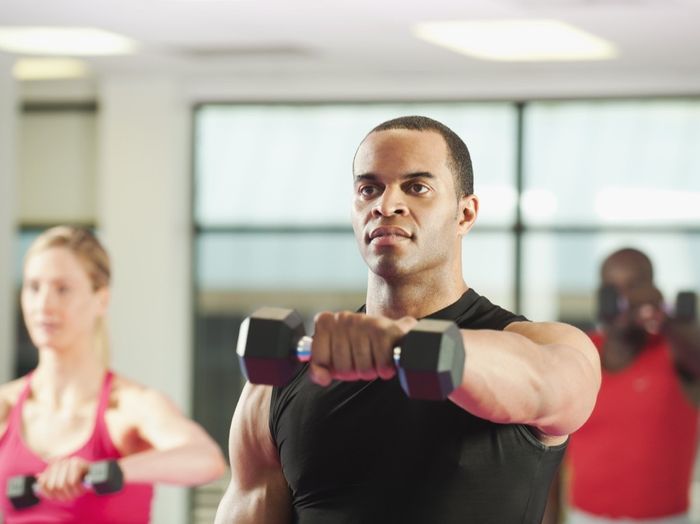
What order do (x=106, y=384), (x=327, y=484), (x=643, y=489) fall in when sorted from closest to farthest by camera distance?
(x=327, y=484) < (x=106, y=384) < (x=643, y=489)

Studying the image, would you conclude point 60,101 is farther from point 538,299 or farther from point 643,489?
point 643,489

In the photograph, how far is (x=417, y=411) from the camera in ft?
4.88

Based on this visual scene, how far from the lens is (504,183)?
20.0 feet

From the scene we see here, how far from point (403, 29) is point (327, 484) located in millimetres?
3727

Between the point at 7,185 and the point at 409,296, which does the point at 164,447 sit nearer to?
the point at 409,296

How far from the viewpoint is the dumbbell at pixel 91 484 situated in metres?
A: 2.30

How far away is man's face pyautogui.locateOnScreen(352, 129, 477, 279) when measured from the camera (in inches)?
59.2

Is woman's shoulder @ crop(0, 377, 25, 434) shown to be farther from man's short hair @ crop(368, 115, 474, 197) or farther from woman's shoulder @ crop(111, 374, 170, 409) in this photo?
man's short hair @ crop(368, 115, 474, 197)

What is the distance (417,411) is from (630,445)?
273 centimetres

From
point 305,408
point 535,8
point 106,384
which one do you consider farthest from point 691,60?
point 305,408

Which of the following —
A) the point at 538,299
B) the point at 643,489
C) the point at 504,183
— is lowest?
the point at 643,489

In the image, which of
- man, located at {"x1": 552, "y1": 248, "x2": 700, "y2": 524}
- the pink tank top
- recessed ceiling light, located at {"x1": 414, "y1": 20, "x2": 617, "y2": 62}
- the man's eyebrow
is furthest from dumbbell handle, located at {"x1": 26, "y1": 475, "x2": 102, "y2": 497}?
recessed ceiling light, located at {"x1": 414, "y1": 20, "x2": 617, "y2": 62}

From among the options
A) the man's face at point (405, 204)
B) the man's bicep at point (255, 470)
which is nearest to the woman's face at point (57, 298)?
the man's bicep at point (255, 470)

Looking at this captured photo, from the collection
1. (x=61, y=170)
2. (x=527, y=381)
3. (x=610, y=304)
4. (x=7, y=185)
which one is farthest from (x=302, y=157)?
(x=527, y=381)
